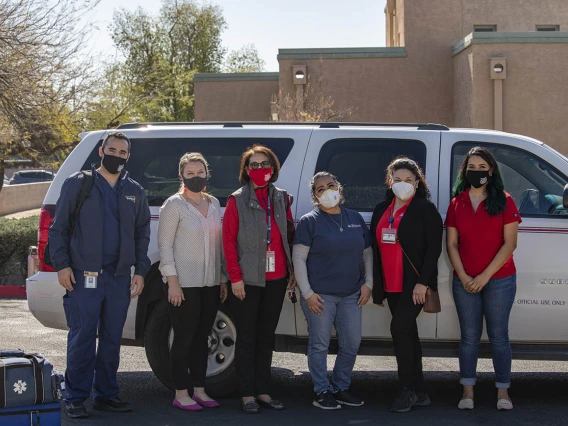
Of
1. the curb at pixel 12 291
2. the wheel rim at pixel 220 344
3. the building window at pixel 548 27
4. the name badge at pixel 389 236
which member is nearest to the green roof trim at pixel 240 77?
the building window at pixel 548 27

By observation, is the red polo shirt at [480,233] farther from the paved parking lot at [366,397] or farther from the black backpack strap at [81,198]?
the black backpack strap at [81,198]

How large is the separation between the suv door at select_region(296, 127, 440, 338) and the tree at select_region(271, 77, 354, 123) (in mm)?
14335

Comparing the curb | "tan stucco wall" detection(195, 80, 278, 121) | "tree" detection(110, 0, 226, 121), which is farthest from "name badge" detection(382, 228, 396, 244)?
"tree" detection(110, 0, 226, 121)

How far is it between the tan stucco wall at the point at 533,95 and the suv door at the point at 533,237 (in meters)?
16.9

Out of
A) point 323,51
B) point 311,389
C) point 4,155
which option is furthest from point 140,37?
point 311,389

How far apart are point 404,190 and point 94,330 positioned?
2446mm

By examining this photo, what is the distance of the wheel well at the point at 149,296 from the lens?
6.75 m

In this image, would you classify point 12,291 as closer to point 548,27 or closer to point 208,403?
point 208,403

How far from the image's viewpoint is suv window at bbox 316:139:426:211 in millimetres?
6824

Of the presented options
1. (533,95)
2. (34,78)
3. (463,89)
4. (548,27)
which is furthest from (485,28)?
(34,78)

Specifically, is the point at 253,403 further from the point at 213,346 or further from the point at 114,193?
the point at 114,193

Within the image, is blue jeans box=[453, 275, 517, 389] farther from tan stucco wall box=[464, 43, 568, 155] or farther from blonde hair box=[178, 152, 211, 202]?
tan stucco wall box=[464, 43, 568, 155]

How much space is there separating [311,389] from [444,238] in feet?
5.87

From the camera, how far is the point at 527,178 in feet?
21.9
